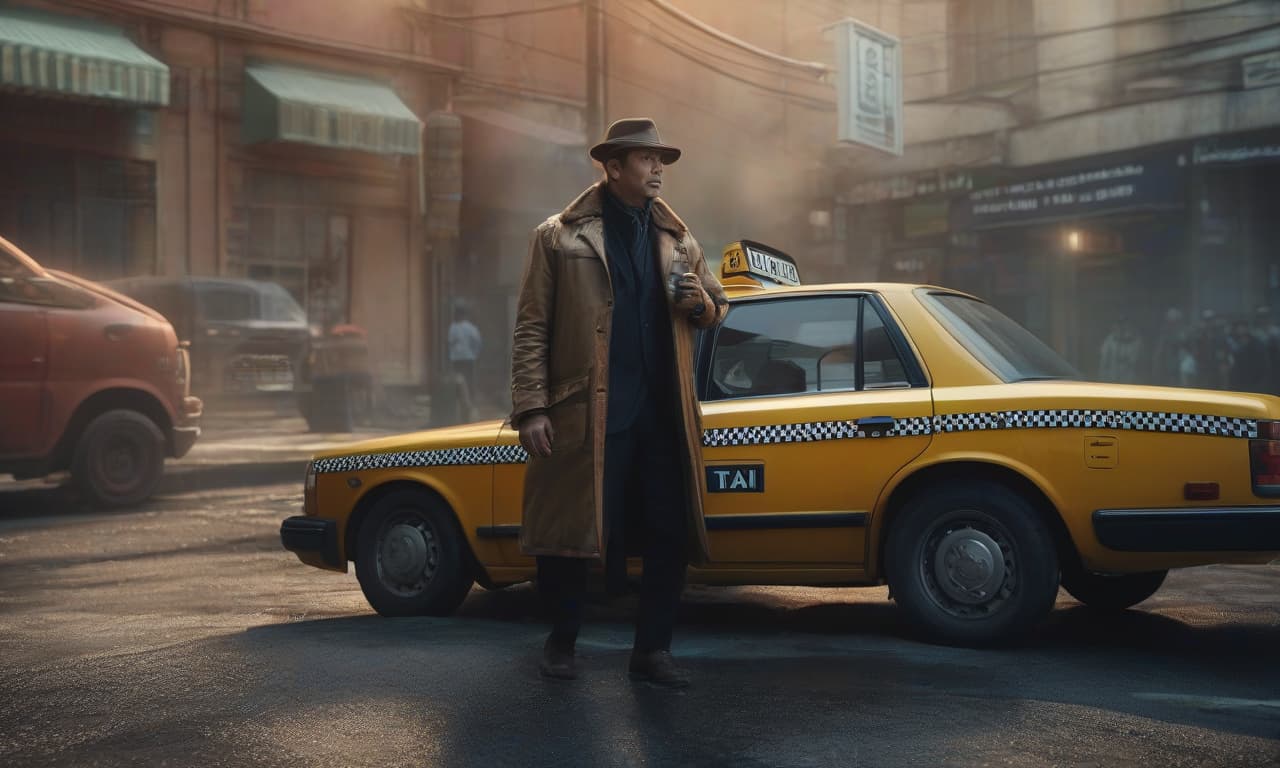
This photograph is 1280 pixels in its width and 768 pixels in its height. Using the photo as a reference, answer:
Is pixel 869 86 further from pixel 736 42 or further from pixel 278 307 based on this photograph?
pixel 278 307

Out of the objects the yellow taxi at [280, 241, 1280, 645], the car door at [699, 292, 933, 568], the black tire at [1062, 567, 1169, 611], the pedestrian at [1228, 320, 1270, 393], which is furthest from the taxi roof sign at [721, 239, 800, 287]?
the pedestrian at [1228, 320, 1270, 393]

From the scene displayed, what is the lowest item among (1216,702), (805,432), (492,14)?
(1216,702)

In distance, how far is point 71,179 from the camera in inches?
688

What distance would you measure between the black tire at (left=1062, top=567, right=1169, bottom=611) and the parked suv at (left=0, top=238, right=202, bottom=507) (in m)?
6.96

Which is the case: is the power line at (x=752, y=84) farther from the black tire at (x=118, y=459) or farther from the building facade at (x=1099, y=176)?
the black tire at (x=118, y=459)

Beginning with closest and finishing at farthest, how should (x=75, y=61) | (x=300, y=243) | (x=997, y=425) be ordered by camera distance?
(x=997, y=425) → (x=75, y=61) → (x=300, y=243)

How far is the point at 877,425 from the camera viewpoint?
182 inches

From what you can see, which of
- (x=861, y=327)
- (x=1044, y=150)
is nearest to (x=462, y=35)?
(x=1044, y=150)

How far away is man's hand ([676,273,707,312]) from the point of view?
3965 mm

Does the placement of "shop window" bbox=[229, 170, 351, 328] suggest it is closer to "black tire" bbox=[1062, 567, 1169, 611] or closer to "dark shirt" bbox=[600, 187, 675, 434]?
"black tire" bbox=[1062, 567, 1169, 611]

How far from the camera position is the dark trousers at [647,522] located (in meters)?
3.99

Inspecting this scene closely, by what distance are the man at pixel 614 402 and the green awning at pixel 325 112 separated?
1541cm

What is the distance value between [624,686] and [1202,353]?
1757cm

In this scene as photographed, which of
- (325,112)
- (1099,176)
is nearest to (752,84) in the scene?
(1099,176)
